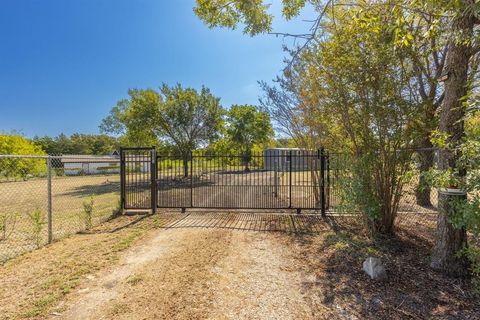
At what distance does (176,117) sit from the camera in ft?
54.5

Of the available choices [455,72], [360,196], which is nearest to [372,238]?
[360,196]

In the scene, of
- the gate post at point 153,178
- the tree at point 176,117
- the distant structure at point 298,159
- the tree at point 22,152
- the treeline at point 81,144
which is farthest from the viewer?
the treeline at point 81,144

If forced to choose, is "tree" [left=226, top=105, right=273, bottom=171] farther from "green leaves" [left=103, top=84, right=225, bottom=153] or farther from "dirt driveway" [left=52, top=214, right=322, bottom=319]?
"dirt driveway" [left=52, top=214, right=322, bottom=319]

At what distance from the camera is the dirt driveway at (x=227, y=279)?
2.73 metres

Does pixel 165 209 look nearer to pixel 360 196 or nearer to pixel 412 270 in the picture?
pixel 360 196

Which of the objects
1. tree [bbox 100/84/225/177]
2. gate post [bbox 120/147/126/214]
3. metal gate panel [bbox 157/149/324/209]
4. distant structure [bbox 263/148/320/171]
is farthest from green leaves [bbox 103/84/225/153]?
gate post [bbox 120/147/126/214]

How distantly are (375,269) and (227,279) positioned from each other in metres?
2.02

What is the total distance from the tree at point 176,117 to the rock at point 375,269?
14.3 metres

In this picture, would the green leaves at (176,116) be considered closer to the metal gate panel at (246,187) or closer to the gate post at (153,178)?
the metal gate panel at (246,187)

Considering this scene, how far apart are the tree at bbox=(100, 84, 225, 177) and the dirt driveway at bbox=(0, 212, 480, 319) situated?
12.1 m

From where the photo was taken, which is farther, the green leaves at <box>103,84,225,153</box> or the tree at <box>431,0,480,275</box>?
the green leaves at <box>103,84,225,153</box>

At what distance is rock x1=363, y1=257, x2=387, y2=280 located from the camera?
337 cm

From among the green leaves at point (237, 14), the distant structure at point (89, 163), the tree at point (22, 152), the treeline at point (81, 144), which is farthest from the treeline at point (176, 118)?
the treeline at point (81, 144)

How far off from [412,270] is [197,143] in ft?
52.1
